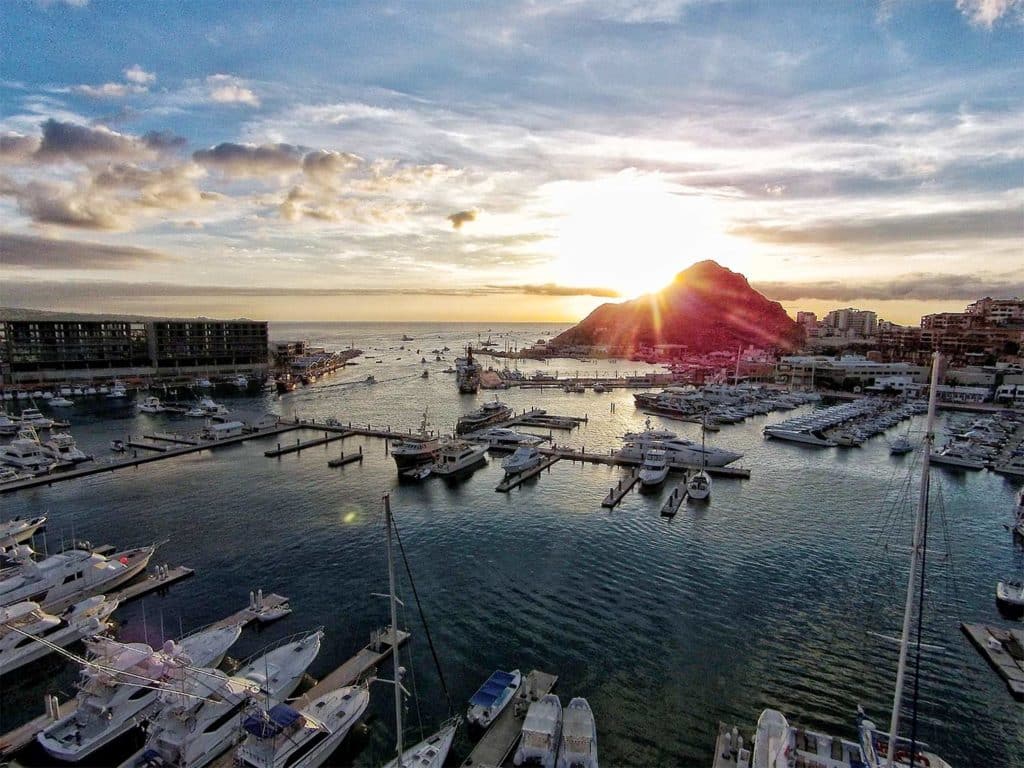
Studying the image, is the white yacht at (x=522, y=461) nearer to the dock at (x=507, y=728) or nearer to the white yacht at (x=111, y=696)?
the dock at (x=507, y=728)

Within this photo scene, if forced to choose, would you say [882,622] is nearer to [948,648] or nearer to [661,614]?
[948,648]

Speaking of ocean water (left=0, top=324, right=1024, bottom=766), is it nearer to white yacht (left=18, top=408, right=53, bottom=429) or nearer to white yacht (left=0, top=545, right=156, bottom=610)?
white yacht (left=0, top=545, right=156, bottom=610)

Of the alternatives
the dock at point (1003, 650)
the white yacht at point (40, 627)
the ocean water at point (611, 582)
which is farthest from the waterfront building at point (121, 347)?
the dock at point (1003, 650)

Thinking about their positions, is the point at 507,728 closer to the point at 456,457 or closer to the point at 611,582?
the point at 611,582

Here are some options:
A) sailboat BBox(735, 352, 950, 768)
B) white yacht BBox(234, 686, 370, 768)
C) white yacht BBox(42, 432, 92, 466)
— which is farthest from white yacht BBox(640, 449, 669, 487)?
white yacht BBox(42, 432, 92, 466)

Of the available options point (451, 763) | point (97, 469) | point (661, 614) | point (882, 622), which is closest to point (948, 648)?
point (882, 622)

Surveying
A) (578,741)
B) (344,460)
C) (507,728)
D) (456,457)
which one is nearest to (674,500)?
(456,457)

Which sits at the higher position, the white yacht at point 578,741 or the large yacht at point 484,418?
the large yacht at point 484,418
